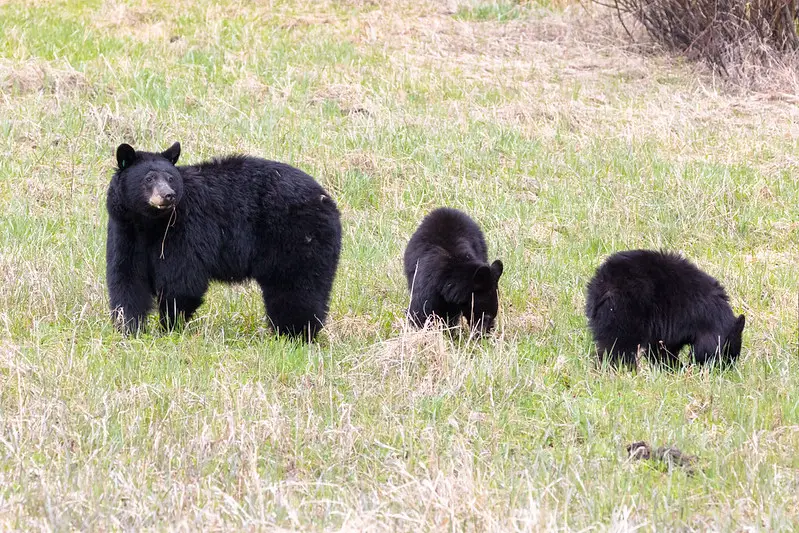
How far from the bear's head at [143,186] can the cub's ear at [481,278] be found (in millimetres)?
1855

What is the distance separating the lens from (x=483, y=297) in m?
7.05

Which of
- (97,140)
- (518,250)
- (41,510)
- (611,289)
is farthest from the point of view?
(97,140)

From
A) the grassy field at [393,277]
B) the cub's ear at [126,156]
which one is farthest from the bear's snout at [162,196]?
the grassy field at [393,277]

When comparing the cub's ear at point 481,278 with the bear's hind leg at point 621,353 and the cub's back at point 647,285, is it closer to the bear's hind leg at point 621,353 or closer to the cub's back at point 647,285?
the cub's back at point 647,285

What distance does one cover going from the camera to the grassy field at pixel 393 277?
174 inches

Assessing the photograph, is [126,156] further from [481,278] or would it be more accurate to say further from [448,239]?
[481,278]

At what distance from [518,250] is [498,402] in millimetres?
3256

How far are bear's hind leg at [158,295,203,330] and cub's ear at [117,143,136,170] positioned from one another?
84 centimetres

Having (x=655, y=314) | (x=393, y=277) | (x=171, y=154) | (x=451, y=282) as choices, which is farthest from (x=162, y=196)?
(x=655, y=314)

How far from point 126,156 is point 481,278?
2269 millimetres

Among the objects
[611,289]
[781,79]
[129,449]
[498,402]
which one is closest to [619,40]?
[781,79]

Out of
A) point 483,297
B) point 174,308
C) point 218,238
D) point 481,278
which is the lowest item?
point 174,308

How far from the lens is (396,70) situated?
13.5m

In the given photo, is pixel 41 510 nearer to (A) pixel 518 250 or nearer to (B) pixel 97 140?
(A) pixel 518 250
